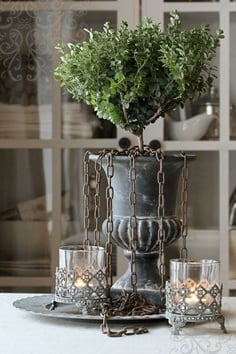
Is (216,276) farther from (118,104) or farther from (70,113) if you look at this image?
(70,113)

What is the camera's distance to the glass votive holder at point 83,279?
1.34m

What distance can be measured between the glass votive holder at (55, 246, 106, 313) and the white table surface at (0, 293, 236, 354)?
0.03 meters

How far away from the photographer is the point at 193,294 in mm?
1238

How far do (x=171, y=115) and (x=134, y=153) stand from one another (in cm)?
139

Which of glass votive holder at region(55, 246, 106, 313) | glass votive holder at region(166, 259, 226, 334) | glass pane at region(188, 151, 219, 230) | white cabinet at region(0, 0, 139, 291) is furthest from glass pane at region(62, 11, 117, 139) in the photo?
glass votive holder at region(166, 259, 226, 334)

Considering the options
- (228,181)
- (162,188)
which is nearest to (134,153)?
(162,188)

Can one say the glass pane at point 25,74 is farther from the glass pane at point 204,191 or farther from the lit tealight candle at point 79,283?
the lit tealight candle at point 79,283

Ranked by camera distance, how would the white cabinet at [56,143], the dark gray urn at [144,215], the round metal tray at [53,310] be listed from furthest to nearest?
the white cabinet at [56,143] < the dark gray urn at [144,215] < the round metal tray at [53,310]

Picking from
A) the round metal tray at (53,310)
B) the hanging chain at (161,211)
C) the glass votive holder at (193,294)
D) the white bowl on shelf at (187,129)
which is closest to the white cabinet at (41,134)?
the white bowl on shelf at (187,129)

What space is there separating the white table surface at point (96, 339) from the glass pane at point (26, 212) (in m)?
1.43

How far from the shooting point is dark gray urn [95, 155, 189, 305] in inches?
55.9

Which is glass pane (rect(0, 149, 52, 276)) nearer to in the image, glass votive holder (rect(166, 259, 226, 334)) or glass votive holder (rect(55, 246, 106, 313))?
glass votive holder (rect(55, 246, 106, 313))

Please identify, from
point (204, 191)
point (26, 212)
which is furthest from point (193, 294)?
point (26, 212)

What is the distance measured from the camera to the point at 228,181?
2.75 meters
